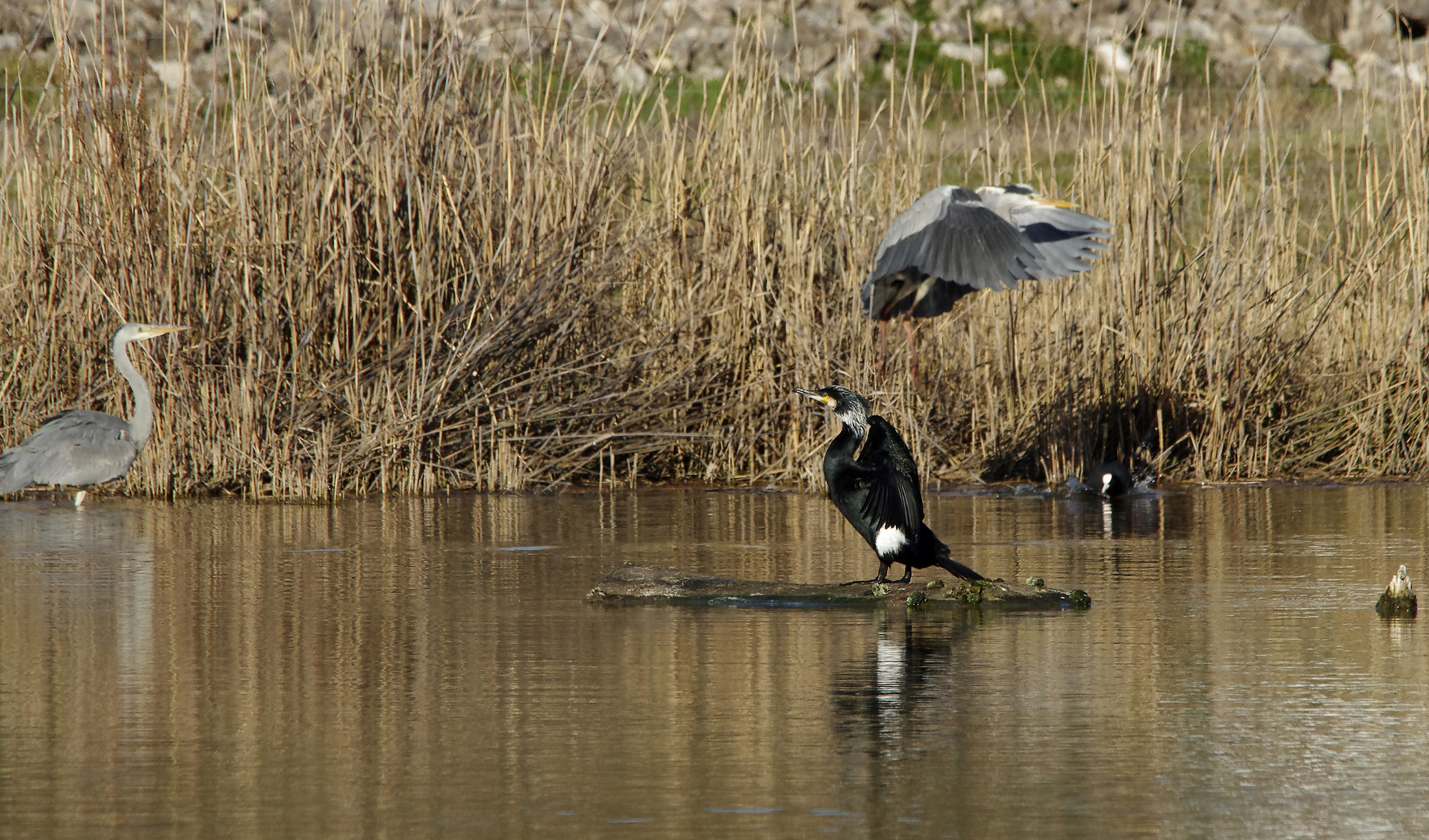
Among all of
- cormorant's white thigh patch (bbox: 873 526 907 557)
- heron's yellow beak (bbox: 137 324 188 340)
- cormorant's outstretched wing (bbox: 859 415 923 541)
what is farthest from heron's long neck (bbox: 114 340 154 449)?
cormorant's white thigh patch (bbox: 873 526 907 557)

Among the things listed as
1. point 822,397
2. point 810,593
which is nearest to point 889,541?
point 810,593

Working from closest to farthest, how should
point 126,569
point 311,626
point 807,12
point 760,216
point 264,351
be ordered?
point 311,626 < point 126,569 < point 264,351 < point 760,216 < point 807,12

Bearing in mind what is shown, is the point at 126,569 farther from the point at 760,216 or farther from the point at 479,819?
the point at 760,216

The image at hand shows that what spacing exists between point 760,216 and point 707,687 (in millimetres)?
5266

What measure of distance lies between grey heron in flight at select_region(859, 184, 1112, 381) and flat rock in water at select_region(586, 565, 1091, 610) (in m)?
2.84

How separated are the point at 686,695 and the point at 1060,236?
482cm

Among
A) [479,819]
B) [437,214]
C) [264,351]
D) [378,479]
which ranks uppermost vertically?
[437,214]

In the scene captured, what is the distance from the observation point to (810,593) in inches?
215

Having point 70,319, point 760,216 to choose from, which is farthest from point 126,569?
point 760,216

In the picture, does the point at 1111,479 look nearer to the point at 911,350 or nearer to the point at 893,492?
the point at 911,350

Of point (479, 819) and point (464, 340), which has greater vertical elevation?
point (464, 340)

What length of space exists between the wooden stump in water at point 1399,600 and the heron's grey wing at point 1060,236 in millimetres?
3135

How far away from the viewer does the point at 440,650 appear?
4754 mm

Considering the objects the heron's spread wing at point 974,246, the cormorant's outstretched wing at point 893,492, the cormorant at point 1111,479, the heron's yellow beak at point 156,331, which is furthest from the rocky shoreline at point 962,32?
the cormorant's outstretched wing at point 893,492
